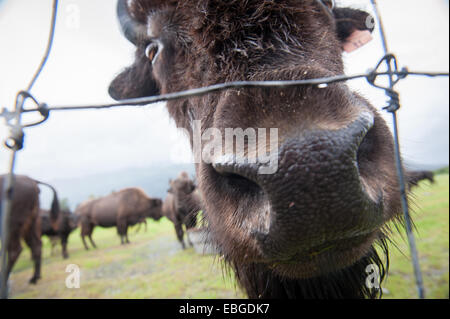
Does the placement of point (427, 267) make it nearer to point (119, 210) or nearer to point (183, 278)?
point (183, 278)

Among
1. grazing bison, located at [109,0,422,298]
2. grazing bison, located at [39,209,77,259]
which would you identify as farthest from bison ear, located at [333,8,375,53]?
grazing bison, located at [39,209,77,259]

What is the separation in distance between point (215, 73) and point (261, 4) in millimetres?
519

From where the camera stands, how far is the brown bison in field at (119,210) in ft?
51.9

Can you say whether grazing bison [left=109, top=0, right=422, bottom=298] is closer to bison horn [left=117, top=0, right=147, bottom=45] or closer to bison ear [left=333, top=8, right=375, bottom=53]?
bison horn [left=117, top=0, right=147, bottom=45]

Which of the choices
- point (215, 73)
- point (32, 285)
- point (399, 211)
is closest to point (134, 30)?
point (215, 73)

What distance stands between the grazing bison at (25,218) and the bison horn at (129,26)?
14.4 ft

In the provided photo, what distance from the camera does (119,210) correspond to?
1577 cm

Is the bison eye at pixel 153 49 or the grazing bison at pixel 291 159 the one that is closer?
the grazing bison at pixel 291 159

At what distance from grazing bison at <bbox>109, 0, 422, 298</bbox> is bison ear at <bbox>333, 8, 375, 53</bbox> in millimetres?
1449

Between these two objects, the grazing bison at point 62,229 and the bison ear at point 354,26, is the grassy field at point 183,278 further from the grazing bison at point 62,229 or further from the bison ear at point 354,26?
the grazing bison at point 62,229

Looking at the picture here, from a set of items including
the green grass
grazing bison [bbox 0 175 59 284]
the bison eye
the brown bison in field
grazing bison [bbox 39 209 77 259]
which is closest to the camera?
the bison eye

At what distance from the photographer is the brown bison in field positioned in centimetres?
1581

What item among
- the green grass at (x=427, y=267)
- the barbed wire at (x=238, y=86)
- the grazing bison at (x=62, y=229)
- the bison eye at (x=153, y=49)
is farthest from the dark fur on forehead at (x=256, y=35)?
the grazing bison at (x=62, y=229)
